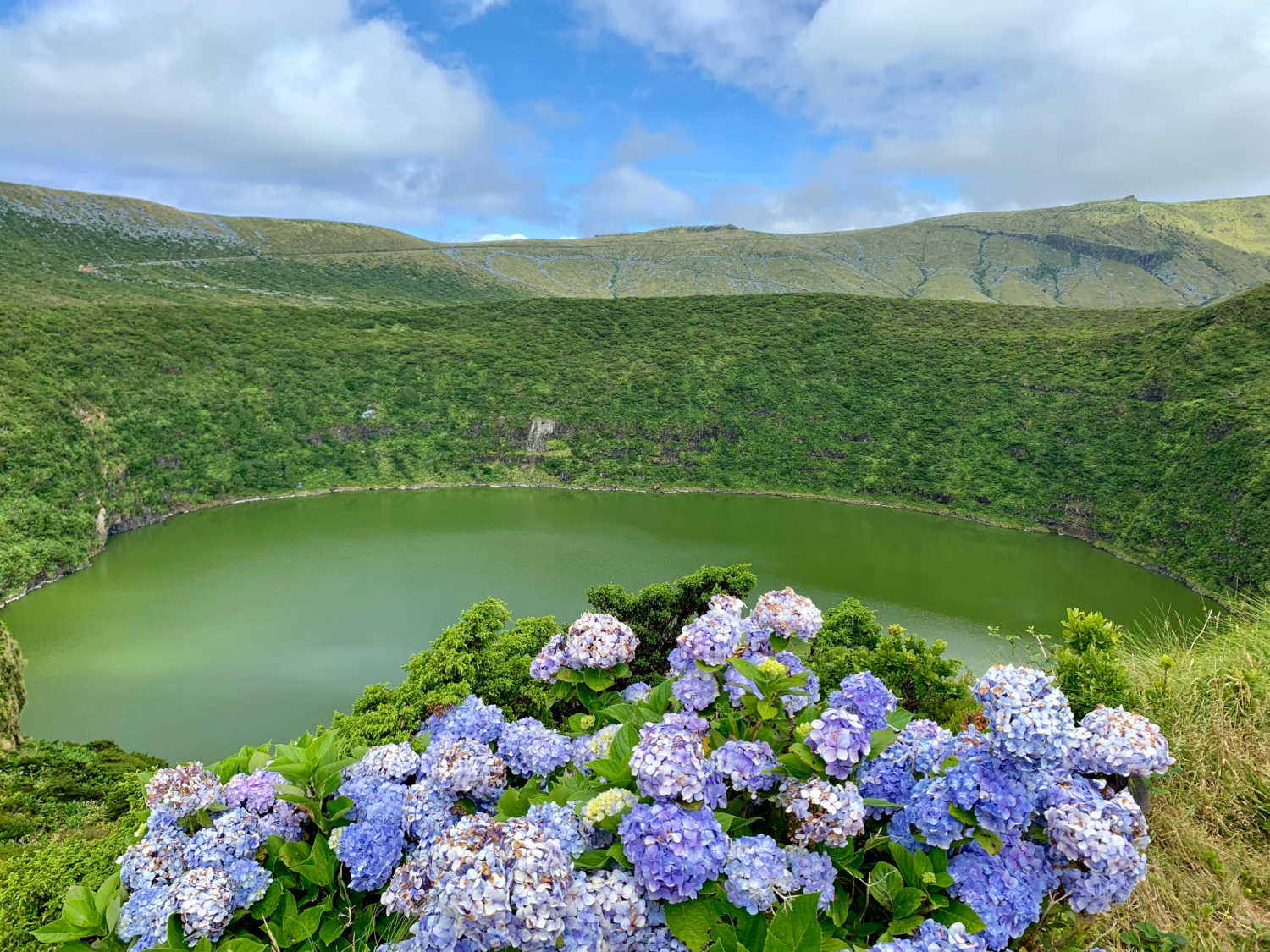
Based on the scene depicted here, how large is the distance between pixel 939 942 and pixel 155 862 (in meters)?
2.75

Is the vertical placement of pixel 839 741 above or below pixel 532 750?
above

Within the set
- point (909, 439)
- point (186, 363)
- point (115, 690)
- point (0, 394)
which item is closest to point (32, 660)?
point (115, 690)

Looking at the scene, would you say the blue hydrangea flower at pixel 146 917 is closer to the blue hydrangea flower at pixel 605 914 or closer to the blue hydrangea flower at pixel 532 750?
the blue hydrangea flower at pixel 532 750

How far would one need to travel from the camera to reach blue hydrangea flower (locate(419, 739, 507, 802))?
2500mm

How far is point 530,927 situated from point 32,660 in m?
22.6

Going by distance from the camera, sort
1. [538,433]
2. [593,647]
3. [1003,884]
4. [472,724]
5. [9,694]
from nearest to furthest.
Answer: [1003,884] < [472,724] < [593,647] < [9,694] < [538,433]

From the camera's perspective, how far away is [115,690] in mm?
15492

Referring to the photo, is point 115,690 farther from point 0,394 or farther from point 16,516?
point 0,394

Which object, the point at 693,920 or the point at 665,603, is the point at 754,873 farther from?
the point at 665,603

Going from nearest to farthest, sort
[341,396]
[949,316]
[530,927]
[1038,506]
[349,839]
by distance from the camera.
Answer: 1. [530,927]
2. [349,839]
3. [1038,506]
4. [341,396]
5. [949,316]

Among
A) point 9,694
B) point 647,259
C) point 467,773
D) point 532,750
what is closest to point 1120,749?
point 532,750

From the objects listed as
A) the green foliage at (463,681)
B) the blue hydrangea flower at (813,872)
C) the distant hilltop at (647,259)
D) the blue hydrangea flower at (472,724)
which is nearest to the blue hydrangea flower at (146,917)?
the blue hydrangea flower at (472,724)

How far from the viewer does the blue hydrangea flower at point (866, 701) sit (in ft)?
8.09

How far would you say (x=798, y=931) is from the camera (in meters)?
1.83
